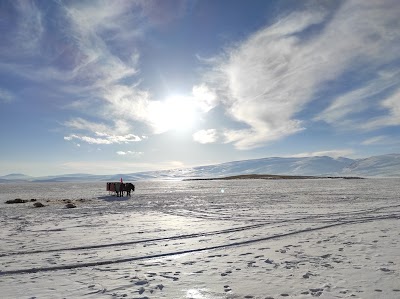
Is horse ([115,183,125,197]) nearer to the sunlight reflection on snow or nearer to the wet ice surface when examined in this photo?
the wet ice surface

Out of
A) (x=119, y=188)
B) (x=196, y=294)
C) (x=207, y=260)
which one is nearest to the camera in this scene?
(x=196, y=294)

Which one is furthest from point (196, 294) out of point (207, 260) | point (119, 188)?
point (119, 188)

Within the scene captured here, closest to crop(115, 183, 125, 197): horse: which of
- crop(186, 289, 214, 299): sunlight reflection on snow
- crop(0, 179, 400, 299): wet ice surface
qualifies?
crop(0, 179, 400, 299): wet ice surface

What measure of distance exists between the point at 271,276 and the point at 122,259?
16.2 feet

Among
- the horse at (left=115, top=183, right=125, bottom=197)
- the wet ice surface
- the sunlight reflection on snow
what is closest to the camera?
the sunlight reflection on snow

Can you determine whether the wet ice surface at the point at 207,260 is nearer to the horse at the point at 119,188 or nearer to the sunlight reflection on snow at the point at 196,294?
the sunlight reflection on snow at the point at 196,294

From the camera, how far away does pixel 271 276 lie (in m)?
8.23

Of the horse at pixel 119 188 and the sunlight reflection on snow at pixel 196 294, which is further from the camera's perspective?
the horse at pixel 119 188

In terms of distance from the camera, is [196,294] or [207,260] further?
[207,260]

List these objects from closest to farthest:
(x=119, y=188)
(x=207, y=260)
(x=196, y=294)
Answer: (x=196, y=294)
(x=207, y=260)
(x=119, y=188)

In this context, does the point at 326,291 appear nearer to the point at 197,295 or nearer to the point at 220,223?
the point at 197,295

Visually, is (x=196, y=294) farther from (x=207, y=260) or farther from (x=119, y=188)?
(x=119, y=188)

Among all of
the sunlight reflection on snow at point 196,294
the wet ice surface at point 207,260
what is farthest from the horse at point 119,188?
the sunlight reflection on snow at point 196,294

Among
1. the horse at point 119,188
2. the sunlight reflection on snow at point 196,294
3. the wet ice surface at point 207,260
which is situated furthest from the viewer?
the horse at point 119,188
